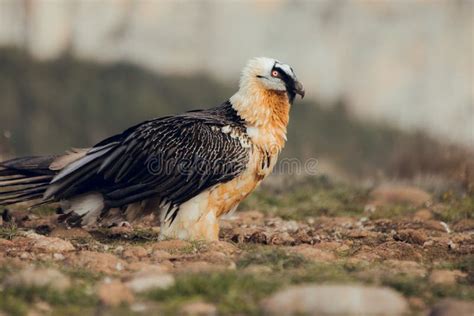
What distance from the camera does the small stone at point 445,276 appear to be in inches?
305

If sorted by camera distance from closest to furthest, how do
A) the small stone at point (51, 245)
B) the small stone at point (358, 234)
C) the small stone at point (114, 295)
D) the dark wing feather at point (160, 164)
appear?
the small stone at point (114, 295) → the small stone at point (51, 245) → the dark wing feather at point (160, 164) → the small stone at point (358, 234)

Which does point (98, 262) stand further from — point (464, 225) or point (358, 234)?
point (464, 225)

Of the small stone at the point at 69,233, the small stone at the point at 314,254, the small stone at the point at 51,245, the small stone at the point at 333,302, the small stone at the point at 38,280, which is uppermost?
the small stone at the point at 333,302

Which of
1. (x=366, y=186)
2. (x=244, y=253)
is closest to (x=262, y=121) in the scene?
(x=244, y=253)

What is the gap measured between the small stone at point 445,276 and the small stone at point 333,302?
3.75ft

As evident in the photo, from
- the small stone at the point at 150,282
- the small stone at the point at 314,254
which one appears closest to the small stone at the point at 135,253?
the small stone at the point at 314,254

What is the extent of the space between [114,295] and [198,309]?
638 millimetres

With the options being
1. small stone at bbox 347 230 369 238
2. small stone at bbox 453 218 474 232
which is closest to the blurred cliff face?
small stone at bbox 453 218 474 232

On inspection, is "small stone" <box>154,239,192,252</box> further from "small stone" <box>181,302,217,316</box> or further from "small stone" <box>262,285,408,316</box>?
"small stone" <box>262,285,408,316</box>

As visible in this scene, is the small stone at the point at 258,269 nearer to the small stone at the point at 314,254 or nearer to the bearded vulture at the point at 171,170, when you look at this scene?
the small stone at the point at 314,254

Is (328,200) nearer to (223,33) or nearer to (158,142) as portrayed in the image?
(158,142)

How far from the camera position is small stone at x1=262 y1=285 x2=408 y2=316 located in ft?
20.9

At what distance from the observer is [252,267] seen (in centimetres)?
795

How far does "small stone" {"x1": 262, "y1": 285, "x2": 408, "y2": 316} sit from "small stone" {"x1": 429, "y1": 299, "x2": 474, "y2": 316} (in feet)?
0.74
